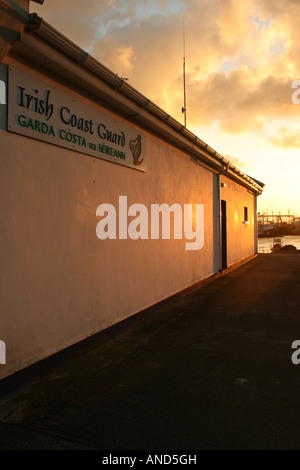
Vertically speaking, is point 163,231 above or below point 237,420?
above

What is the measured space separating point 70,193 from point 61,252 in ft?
2.51

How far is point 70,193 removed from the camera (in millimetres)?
4457

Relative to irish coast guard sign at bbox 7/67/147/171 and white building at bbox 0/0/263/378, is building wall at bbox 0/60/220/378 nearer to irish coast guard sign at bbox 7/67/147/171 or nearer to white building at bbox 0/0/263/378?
white building at bbox 0/0/263/378

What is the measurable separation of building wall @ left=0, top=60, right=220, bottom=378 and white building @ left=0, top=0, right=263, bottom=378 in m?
0.01

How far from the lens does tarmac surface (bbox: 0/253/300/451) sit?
268 centimetres

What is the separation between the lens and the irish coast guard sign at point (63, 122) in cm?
371

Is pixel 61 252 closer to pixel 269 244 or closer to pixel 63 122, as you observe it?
pixel 63 122

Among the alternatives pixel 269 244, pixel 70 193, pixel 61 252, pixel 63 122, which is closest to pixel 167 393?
pixel 61 252

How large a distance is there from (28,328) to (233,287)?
6.53 m

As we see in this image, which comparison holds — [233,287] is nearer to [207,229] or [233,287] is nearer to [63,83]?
[207,229]

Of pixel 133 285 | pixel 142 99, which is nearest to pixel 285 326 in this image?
pixel 133 285

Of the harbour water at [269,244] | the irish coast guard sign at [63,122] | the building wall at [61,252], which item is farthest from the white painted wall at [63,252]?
the harbour water at [269,244]

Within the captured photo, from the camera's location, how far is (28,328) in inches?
149

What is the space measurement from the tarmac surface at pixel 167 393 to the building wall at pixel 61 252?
0.40 meters
